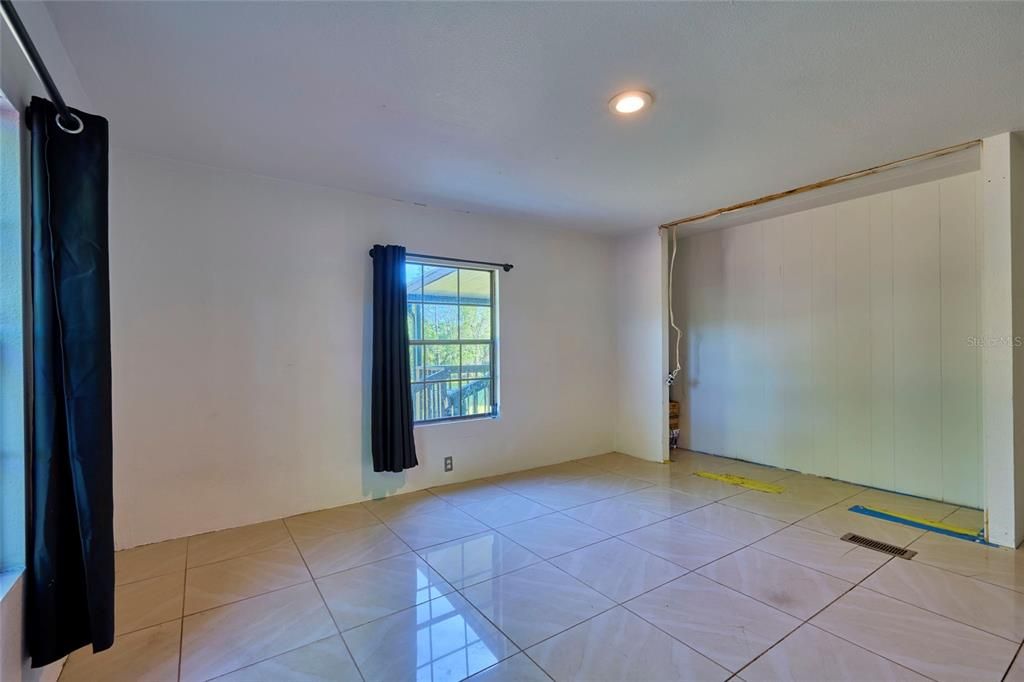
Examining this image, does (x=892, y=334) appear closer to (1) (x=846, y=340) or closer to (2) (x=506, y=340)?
(1) (x=846, y=340)

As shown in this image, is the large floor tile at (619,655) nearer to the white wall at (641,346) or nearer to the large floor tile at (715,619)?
the large floor tile at (715,619)

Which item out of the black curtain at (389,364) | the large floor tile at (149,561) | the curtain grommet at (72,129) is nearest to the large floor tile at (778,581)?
the black curtain at (389,364)

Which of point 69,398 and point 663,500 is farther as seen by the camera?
point 663,500

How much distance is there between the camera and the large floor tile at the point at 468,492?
3.58m

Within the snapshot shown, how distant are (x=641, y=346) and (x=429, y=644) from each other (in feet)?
11.7

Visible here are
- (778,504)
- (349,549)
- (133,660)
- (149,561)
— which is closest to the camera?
(133,660)

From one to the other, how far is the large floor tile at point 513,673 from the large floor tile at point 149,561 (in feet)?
6.18

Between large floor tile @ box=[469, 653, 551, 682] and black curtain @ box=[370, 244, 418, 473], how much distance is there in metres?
1.94

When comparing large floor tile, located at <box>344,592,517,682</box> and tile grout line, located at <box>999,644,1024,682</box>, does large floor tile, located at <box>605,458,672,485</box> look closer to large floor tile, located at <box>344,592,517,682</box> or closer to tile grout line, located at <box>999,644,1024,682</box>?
tile grout line, located at <box>999,644,1024,682</box>

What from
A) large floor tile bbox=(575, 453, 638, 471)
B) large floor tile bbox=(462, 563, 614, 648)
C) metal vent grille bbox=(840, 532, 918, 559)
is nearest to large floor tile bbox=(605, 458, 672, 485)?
large floor tile bbox=(575, 453, 638, 471)

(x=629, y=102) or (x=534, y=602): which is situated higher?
(x=629, y=102)

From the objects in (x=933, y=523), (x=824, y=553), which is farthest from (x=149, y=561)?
(x=933, y=523)

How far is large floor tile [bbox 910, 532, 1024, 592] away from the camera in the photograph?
2.31 meters

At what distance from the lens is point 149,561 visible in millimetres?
2598
